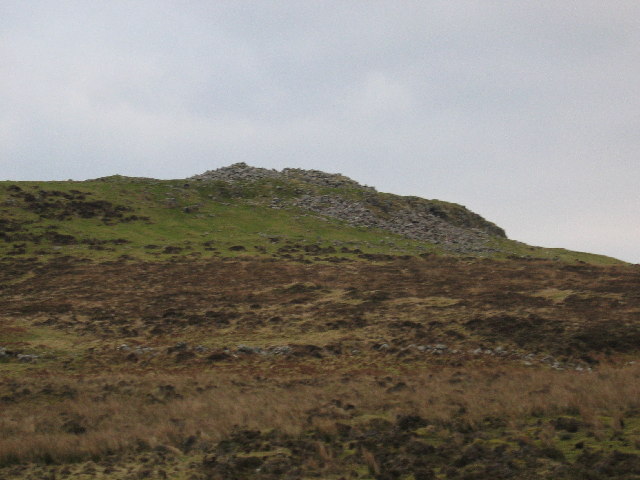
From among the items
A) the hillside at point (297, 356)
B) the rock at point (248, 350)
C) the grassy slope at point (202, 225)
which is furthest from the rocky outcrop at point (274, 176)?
the rock at point (248, 350)

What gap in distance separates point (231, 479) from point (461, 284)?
39.1 meters

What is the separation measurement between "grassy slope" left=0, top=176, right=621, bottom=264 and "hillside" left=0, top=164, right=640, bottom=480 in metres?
0.65

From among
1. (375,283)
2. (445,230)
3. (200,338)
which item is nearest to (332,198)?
(445,230)

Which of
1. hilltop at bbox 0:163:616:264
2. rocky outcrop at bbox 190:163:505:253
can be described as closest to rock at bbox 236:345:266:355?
hilltop at bbox 0:163:616:264

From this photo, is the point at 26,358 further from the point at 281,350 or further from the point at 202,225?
the point at 202,225

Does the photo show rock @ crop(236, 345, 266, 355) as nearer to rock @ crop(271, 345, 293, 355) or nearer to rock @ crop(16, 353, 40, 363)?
rock @ crop(271, 345, 293, 355)

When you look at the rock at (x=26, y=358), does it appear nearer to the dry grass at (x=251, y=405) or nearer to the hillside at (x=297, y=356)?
the hillside at (x=297, y=356)

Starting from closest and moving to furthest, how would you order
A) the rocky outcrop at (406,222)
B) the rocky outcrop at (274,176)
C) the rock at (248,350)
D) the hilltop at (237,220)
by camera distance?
1. the rock at (248,350)
2. the hilltop at (237,220)
3. the rocky outcrop at (406,222)
4. the rocky outcrop at (274,176)

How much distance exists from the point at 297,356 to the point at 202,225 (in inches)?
2132

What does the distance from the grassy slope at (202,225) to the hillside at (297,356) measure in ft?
2.15

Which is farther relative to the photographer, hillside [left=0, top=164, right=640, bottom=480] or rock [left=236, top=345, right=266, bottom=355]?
rock [left=236, top=345, right=266, bottom=355]

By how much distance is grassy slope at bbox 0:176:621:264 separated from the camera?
68.7 m

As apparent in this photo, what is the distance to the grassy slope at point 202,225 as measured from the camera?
6869 cm

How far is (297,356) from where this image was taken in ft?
101
